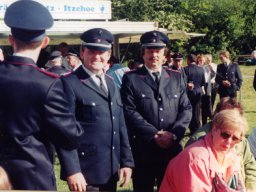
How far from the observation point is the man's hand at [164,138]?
4059mm

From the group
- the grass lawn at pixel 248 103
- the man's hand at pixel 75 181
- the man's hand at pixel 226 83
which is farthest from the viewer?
the man's hand at pixel 226 83

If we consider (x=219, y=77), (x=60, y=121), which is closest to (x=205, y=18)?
(x=219, y=77)

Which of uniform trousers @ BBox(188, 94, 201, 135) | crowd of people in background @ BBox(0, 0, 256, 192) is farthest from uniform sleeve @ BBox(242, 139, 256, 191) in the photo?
uniform trousers @ BBox(188, 94, 201, 135)

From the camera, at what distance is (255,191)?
375 cm

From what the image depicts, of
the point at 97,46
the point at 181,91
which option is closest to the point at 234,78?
the point at 181,91

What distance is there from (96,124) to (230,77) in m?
8.54

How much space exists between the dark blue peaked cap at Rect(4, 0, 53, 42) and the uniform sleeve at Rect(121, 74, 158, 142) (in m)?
1.60

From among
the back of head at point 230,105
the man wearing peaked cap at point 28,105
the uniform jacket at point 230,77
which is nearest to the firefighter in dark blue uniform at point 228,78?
the uniform jacket at point 230,77

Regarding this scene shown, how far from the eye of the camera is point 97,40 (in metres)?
3.58

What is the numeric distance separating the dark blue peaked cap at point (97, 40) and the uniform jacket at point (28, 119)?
1006 mm

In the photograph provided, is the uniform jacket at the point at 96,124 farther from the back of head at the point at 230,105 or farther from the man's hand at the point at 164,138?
the back of head at the point at 230,105

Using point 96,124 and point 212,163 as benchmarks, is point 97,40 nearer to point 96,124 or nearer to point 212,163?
point 96,124

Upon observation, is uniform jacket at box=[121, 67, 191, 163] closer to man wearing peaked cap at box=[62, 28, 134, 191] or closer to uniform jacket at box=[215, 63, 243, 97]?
man wearing peaked cap at box=[62, 28, 134, 191]

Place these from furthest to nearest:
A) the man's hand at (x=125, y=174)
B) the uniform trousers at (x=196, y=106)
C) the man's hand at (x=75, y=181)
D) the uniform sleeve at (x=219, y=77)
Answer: the uniform sleeve at (x=219, y=77), the uniform trousers at (x=196, y=106), the man's hand at (x=125, y=174), the man's hand at (x=75, y=181)
